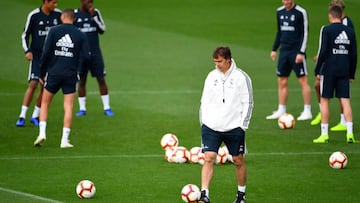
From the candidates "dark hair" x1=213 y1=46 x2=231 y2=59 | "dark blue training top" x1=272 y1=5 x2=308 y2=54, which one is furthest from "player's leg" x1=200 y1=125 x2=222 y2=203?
"dark blue training top" x1=272 y1=5 x2=308 y2=54

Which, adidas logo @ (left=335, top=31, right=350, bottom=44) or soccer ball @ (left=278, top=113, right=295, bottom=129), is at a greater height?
adidas logo @ (left=335, top=31, right=350, bottom=44)

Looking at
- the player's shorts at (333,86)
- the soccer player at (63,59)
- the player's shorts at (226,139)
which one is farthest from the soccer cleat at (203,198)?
the player's shorts at (333,86)

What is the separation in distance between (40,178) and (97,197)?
1.82m

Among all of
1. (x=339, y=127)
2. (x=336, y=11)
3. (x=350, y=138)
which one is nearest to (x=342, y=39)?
(x=336, y=11)

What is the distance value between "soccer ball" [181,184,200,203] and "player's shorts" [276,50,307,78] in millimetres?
8564

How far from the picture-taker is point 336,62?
798 inches

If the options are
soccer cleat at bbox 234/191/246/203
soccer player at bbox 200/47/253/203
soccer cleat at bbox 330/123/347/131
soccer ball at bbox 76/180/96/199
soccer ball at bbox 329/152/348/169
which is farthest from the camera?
soccer cleat at bbox 330/123/347/131

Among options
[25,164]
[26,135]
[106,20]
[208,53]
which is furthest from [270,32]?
[25,164]

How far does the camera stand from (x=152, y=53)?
111 ft

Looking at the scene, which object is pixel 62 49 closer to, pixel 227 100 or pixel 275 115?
pixel 227 100

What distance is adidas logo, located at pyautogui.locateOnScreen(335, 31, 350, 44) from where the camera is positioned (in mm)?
20106

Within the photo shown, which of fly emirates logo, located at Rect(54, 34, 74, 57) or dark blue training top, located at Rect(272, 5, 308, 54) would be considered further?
dark blue training top, located at Rect(272, 5, 308, 54)

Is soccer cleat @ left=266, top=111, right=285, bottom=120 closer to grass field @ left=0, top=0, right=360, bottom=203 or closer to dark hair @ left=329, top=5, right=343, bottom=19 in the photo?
grass field @ left=0, top=0, right=360, bottom=203

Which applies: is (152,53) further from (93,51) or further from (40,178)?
(40,178)
